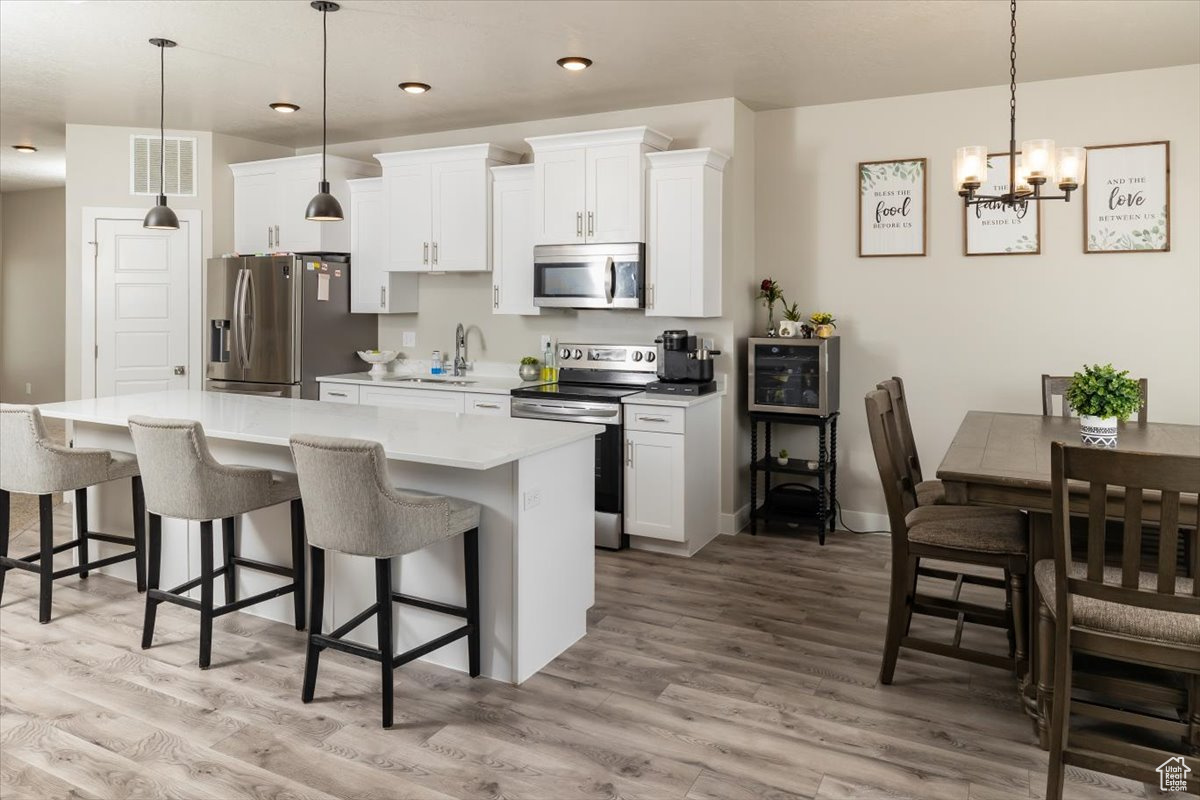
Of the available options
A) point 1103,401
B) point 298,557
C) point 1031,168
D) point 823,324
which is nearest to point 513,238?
point 823,324

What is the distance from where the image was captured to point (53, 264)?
9.58 metres

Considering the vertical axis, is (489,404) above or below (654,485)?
above

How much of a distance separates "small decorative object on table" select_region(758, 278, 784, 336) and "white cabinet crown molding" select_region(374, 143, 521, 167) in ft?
6.26

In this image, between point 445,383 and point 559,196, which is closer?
point 559,196

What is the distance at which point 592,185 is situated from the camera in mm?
5051

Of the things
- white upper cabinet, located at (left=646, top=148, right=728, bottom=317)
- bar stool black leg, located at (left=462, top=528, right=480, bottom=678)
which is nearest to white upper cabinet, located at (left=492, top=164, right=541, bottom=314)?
white upper cabinet, located at (left=646, top=148, right=728, bottom=317)

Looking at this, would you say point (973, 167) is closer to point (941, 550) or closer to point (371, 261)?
point (941, 550)

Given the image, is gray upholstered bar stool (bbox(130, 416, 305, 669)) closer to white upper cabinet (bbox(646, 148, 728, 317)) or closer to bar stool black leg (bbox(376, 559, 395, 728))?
bar stool black leg (bbox(376, 559, 395, 728))

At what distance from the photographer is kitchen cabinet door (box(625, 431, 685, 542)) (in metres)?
4.64

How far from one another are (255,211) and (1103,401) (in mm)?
5650

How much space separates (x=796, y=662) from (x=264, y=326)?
434 cm

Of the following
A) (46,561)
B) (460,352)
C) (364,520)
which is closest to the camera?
(364,520)

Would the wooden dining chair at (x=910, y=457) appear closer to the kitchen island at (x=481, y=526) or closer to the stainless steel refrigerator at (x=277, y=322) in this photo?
the kitchen island at (x=481, y=526)

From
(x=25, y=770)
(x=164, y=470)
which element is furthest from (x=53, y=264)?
(x=25, y=770)
